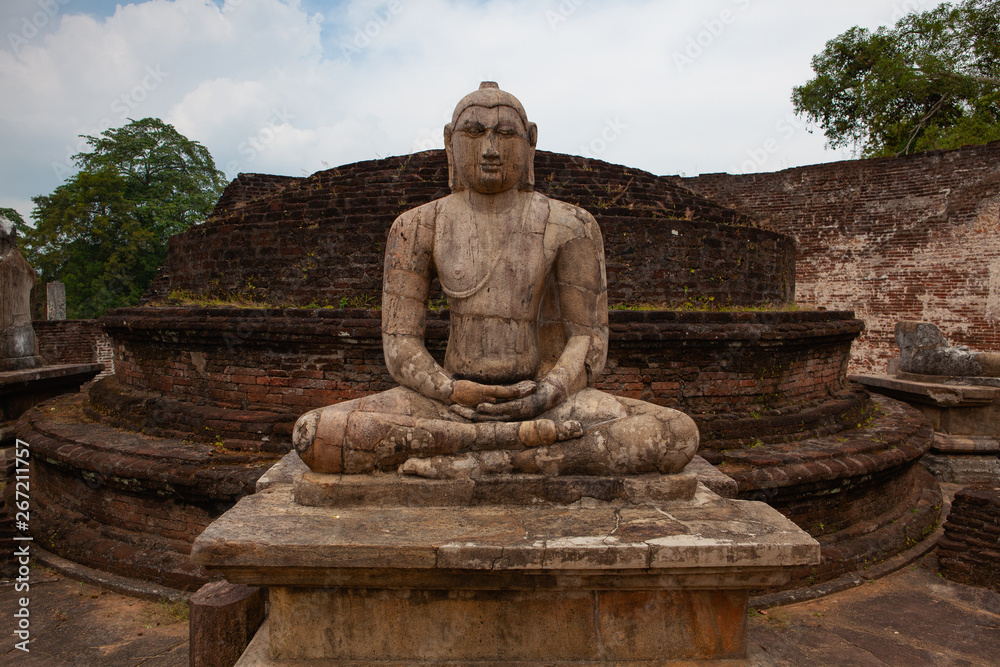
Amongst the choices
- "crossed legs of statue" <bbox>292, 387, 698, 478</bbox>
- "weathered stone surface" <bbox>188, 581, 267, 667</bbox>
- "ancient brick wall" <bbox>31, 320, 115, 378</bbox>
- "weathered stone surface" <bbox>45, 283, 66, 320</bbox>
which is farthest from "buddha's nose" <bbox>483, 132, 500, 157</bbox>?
"weathered stone surface" <bbox>45, 283, 66, 320</bbox>

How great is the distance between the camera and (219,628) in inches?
101

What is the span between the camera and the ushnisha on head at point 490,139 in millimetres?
2557

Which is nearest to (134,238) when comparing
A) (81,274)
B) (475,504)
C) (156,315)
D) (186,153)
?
(81,274)

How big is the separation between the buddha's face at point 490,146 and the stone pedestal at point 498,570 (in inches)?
49.5

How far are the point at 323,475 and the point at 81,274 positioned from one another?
24.3 meters

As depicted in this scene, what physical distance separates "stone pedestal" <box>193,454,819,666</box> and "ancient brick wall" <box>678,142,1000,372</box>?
10.7m

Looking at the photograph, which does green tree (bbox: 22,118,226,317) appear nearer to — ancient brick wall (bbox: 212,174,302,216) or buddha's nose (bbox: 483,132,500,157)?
ancient brick wall (bbox: 212,174,302,216)

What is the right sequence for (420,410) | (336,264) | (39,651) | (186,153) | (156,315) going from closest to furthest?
(420,410)
(39,651)
(156,315)
(336,264)
(186,153)

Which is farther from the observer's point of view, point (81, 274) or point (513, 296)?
point (81, 274)

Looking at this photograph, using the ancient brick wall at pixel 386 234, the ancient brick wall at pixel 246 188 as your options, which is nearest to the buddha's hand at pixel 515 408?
the ancient brick wall at pixel 386 234

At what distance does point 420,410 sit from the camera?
2.51 meters

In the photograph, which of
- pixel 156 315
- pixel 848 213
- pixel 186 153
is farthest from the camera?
pixel 186 153

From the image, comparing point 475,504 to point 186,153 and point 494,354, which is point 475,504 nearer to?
point 494,354

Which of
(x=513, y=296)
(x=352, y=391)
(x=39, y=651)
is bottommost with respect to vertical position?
(x=39, y=651)
